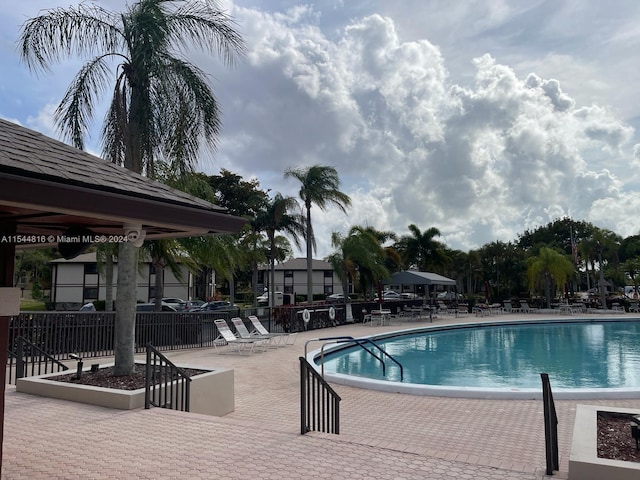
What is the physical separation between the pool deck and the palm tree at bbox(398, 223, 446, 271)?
29.7 meters

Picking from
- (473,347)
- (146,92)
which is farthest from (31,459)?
(473,347)

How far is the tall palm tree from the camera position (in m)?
30.9

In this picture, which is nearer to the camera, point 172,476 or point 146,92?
point 172,476

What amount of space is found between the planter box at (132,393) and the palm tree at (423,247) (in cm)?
3131

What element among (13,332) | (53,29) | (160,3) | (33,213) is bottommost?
(13,332)

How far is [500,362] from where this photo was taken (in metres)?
15.9

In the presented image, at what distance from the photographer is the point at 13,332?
40.4 feet

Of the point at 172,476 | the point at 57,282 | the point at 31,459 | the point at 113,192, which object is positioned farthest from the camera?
the point at 57,282

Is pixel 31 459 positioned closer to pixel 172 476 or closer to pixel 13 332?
pixel 172 476

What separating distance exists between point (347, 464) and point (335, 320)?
20.4 metres

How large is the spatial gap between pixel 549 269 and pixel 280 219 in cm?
1971

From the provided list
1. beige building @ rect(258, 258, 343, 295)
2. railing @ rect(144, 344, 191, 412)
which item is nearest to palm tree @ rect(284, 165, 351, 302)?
railing @ rect(144, 344, 191, 412)

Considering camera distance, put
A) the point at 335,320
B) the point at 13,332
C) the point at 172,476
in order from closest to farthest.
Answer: the point at 172,476 → the point at 13,332 → the point at 335,320

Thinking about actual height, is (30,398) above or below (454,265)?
below
